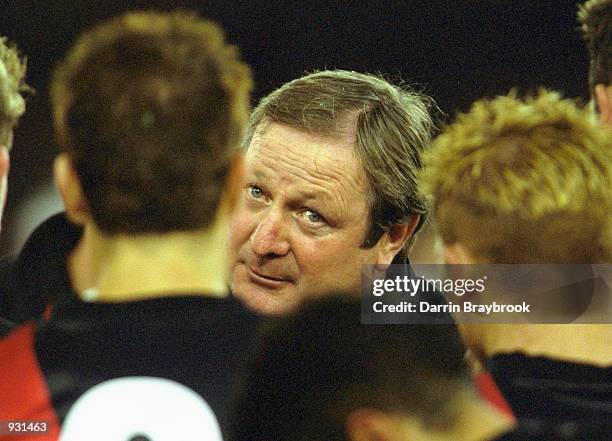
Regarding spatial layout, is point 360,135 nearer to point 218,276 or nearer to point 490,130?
point 490,130

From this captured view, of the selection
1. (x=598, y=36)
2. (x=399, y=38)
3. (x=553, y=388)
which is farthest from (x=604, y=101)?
(x=553, y=388)

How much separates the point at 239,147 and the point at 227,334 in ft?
1.05

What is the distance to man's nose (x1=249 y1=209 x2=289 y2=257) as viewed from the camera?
1874 mm

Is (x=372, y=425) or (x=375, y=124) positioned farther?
(x=375, y=124)

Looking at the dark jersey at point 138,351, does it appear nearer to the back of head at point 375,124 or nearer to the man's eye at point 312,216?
the man's eye at point 312,216

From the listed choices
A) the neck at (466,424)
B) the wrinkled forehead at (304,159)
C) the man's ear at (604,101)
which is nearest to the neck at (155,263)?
the wrinkled forehead at (304,159)

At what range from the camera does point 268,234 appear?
188cm

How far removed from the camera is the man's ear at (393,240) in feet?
6.18

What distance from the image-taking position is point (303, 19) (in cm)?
192

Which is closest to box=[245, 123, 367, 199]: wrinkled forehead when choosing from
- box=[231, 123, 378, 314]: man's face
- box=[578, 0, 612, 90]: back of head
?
box=[231, 123, 378, 314]: man's face

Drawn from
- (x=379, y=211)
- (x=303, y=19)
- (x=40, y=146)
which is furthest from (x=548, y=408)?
(x=40, y=146)

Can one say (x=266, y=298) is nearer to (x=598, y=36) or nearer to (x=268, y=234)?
(x=268, y=234)

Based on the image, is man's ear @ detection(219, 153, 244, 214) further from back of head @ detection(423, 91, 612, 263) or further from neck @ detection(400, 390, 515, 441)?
neck @ detection(400, 390, 515, 441)

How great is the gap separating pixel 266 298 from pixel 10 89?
0.59 m
